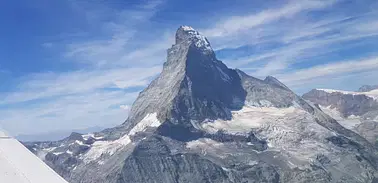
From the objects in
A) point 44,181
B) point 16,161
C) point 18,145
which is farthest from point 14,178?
point 18,145

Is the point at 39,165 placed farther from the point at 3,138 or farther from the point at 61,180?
the point at 3,138

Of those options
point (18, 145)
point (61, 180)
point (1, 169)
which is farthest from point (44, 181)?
point (18, 145)

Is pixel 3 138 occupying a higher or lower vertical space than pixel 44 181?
higher

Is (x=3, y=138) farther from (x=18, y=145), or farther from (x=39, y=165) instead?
(x=39, y=165)

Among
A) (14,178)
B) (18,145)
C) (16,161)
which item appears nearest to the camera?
(14,178)

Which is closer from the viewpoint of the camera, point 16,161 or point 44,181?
point 44,181

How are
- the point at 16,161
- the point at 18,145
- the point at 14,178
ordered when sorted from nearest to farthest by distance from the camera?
the point at 14,178, the point at 16,161, the point at 18,145
